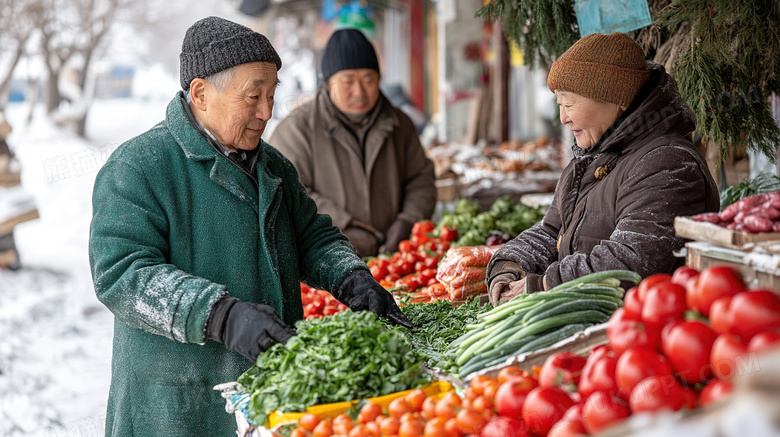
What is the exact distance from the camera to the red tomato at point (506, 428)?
172cm

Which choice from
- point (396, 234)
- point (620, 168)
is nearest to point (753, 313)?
point (620, 168)

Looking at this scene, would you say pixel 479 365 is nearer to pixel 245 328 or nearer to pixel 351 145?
pixel 245 328

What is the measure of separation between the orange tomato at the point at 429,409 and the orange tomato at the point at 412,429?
6 centimetres

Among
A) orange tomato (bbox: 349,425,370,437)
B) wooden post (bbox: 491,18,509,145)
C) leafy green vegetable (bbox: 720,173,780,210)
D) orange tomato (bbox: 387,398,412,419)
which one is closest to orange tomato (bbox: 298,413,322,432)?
orange tomato (bbox: 349,425,370,437)

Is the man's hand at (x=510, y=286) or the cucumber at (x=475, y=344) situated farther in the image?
the man's hand at (x=510, y=286)

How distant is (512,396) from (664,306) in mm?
444

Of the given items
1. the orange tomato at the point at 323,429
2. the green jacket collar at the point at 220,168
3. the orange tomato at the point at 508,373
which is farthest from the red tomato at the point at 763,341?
the green jacket collar at the point at 220,168

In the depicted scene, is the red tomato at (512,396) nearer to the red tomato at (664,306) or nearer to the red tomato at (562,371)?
the red tomato at (562,371)

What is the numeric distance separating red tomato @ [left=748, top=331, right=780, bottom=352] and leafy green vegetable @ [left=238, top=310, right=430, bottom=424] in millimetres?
1089

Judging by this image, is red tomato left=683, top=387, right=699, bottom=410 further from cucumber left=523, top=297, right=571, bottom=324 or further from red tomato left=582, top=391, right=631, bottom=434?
cucumber left=523, top=297, right=571, bottom=324

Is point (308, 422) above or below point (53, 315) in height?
above

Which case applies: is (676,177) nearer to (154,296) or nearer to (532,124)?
(154,296)

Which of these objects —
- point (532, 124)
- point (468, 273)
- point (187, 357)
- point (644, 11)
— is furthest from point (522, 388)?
point (532, 124)

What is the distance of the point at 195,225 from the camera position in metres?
2.62
